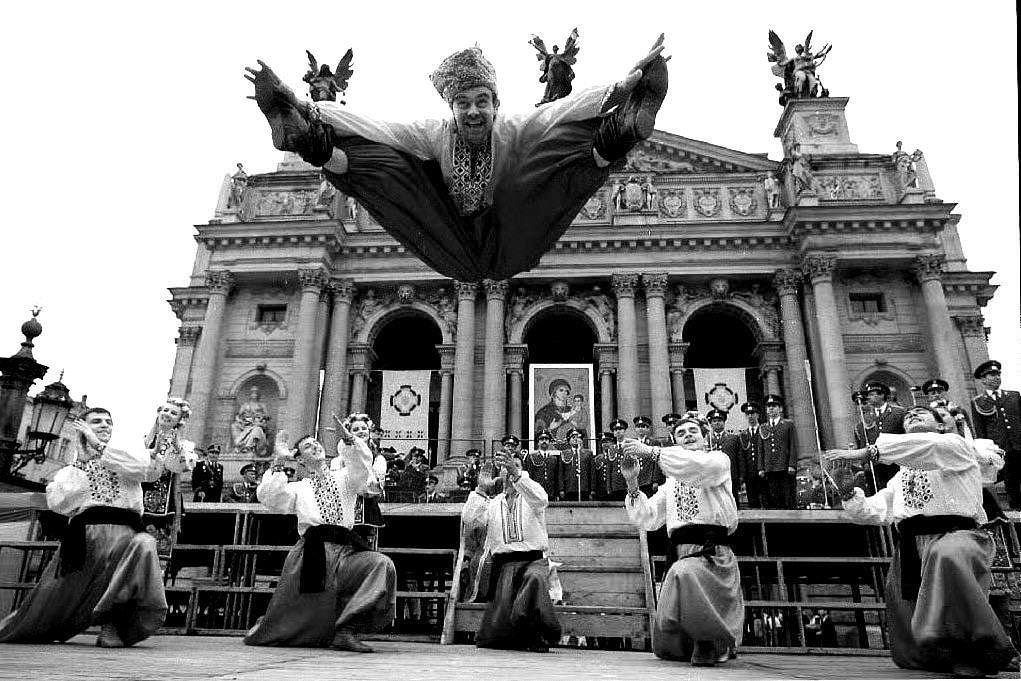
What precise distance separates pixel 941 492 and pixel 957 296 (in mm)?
28652

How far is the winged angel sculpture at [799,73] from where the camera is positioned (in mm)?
30531

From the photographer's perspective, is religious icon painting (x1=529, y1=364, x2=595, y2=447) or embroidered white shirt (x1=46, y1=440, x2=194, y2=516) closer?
embroidered white shirt (x1=46, y1=440, x2=194, y2=516)

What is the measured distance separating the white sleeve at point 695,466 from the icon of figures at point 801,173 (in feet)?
72.8

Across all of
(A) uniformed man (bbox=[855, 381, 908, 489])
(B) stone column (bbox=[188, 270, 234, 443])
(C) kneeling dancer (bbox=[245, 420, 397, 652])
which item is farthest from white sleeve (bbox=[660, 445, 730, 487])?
(B) stone column (bbox=[188, 270, 234, 443])

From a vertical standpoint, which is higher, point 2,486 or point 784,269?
point 784,269

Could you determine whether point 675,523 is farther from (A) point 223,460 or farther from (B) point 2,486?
(A) point 223,460

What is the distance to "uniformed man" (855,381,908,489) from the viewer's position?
12406mm

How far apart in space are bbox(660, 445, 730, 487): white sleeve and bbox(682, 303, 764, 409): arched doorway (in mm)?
19250

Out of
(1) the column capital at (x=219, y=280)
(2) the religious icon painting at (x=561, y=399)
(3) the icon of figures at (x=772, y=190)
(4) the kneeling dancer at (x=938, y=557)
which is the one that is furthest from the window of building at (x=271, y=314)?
(4) the kneeling dancer at (x=938, y=557)

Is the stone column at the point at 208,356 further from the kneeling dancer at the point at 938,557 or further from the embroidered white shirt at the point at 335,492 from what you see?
the kneeling dancer at the point at 938,557

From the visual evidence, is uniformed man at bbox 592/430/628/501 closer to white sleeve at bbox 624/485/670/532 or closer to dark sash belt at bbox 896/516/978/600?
white sleeve at bbox 624/485/670/532

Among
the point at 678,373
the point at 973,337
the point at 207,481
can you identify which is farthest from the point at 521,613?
the point at 973,337

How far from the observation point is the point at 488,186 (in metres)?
3.89

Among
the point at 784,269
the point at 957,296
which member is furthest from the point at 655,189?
the point at 957,296
